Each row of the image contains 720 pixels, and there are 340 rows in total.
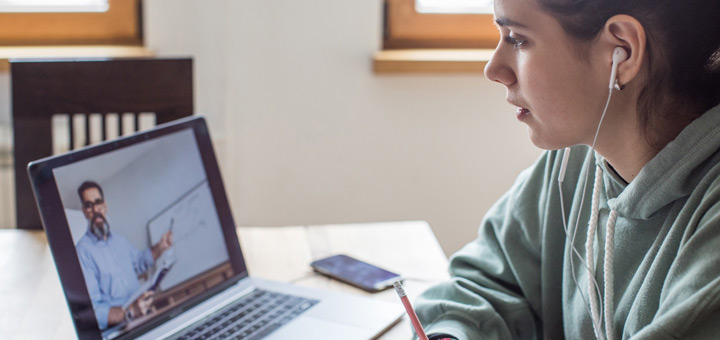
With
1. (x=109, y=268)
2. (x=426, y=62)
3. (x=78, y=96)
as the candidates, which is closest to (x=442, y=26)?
(x=426, y=62)

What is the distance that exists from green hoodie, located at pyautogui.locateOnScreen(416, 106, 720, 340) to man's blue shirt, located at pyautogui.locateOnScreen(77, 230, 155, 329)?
1.22 feet

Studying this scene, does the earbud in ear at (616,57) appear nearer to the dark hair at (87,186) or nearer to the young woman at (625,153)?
the young woman at (625,153)

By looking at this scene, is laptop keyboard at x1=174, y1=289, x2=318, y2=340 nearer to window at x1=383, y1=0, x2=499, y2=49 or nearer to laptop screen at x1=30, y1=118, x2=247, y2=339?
laptop screen at x1=30, y1=118, x2=247, y2=339

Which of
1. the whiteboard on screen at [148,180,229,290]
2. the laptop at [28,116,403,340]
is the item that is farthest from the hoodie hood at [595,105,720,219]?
the whiteboard on screen at [148,180,229,290]

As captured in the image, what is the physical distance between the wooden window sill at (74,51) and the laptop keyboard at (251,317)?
1.26m

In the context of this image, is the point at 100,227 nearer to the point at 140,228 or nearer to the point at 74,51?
the point at 140,228

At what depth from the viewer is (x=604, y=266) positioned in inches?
35.9

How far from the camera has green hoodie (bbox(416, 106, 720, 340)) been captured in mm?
724

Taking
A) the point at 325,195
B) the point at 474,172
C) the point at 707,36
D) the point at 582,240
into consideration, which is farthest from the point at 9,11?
the point at 707,36

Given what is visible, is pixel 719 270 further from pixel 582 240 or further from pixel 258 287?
pixel 258 287

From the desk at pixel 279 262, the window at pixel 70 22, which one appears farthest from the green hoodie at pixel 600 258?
the window at pixel 70 22

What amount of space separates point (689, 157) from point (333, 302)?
20.4 inches

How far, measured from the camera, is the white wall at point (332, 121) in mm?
2221

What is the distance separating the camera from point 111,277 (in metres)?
0.96
